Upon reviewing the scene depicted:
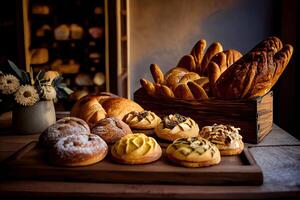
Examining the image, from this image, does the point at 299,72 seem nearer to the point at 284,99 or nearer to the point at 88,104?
the point at 284,99

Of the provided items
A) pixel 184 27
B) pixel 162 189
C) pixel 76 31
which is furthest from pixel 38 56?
pixel 162 189

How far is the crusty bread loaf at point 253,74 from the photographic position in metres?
1.24

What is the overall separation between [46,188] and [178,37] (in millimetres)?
3121

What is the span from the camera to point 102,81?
11.9 feet

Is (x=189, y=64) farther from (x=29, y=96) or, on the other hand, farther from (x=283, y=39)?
(x=283, y=39)

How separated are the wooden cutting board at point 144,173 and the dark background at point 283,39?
7.64 feet

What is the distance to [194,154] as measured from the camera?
3.08 ft

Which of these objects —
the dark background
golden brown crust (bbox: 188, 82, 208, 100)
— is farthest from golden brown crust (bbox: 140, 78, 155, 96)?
the dark background

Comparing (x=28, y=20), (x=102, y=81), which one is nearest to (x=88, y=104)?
(x=102, y=81)

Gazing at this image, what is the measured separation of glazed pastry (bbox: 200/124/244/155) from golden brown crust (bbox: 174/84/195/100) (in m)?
0.26

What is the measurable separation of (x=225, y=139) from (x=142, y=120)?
384 mm

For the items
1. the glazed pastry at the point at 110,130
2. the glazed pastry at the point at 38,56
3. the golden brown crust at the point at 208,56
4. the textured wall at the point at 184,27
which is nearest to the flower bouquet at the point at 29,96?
the glazed pastry at the point at 110,130

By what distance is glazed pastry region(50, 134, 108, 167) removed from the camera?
3.13 ft

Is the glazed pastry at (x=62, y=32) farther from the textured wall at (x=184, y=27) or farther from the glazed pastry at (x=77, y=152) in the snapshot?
the glazed pastry at (x=77, y=152)
